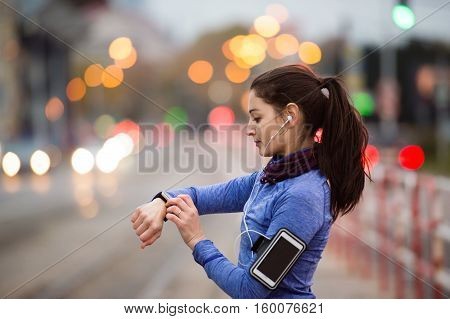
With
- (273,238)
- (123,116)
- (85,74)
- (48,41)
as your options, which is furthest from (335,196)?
(123,116)

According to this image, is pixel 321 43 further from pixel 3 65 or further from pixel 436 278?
pixel 436 278

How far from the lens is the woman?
83.2 inches

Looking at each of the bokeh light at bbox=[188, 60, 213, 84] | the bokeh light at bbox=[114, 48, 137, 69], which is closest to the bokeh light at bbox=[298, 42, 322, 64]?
the bokeh light at bbox=[114, 48, 137, 69]

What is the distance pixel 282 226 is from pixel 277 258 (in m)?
0.07

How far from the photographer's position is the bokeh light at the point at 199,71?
288 ft

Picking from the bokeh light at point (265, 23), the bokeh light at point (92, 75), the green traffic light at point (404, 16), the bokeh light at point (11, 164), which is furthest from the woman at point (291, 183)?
the bokeh light at point (92, 75)

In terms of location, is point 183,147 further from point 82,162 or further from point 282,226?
point 82,162

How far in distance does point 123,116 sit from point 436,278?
280 feet

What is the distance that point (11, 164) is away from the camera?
102 ft

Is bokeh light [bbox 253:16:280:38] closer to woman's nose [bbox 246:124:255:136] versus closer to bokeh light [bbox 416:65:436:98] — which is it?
woman's nose [bbox 246:124:255:136]

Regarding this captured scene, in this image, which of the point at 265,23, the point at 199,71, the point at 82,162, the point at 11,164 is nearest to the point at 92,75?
the point at 199,71

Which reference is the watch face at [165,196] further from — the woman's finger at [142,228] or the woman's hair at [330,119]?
the woman's hair at [330,119]

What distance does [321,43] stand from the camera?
54.5 metres

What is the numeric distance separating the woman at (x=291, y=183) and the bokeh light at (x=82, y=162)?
34020mm
